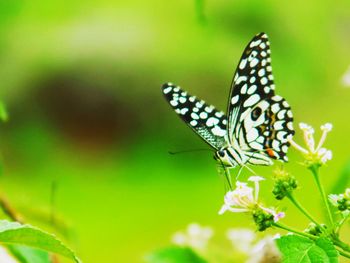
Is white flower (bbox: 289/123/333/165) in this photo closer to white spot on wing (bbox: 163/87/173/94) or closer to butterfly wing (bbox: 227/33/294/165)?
butterfly wing (bbox: 227/33/294/165)

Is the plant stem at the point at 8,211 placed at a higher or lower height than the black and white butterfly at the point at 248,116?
lower

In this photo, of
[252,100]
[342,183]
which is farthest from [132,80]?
[342,183]

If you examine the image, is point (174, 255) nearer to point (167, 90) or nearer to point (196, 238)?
point (196, 238)

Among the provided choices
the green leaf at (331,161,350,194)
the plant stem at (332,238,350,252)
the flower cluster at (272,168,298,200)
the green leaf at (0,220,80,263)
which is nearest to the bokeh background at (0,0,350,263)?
the green leaf at (331,161,350,194)

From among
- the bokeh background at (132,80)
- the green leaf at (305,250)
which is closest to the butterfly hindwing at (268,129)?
the green leaf at (305,250)

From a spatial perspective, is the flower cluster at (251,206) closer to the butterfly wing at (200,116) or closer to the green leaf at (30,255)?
the green leaf at (30,255)

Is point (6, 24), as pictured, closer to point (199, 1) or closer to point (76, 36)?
point (76, 36)

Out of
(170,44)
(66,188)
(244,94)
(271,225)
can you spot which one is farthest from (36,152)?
(271,225)

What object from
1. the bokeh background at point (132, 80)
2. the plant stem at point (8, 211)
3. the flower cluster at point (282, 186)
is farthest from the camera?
the bokeh background at point (132, 80)
